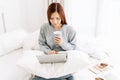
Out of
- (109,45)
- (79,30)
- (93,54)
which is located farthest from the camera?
(79,30)

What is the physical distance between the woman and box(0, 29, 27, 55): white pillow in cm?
52

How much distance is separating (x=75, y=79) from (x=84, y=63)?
0.61ft

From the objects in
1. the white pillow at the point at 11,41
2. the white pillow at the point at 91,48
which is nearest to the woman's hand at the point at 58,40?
the white pillow at the point at 91,48

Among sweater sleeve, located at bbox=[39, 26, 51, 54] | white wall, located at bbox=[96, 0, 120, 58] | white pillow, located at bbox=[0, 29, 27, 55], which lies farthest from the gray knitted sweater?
white wall, located at bbox=[96, 0, 120, 58]

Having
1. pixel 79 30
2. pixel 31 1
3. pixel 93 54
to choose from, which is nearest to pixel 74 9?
pixel 79 30

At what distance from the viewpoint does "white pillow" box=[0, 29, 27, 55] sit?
2.04 metres

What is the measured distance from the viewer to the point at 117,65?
1.70 metres

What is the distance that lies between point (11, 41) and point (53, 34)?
2.11 feet

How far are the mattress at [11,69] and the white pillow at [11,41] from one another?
6 cm

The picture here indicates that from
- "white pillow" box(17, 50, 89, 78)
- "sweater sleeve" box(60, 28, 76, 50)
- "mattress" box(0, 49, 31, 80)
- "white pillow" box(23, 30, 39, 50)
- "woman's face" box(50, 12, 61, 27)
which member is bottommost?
"mattress" box(0, 49, 31, 80)

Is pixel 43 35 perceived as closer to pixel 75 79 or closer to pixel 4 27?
pixel 75 79

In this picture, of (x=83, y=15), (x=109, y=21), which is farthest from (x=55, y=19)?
(x=109, y=21)

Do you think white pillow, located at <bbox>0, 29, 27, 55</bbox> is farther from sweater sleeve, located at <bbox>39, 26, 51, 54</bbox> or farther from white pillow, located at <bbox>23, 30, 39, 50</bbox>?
sweater sleeve, located at <bbox>39, 26, 51, 54</bbox>

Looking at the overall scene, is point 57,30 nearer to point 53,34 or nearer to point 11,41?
point 53,34
